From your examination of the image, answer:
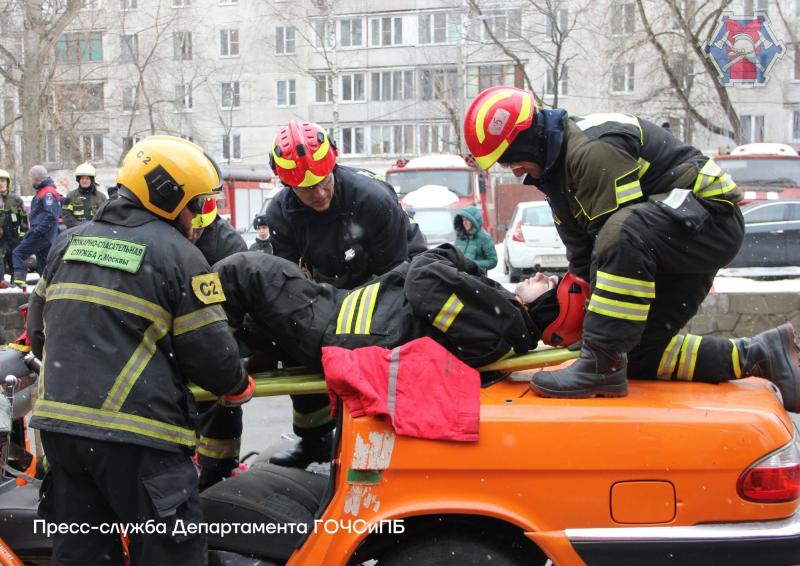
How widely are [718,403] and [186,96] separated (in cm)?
4307

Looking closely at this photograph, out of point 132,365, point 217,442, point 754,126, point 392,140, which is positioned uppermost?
point 754,126

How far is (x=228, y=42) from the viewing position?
4522 centimetres

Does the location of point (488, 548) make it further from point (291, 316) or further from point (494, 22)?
point (494, 22)

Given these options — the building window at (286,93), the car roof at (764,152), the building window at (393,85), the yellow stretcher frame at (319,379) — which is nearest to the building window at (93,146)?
the building window at (286,93)

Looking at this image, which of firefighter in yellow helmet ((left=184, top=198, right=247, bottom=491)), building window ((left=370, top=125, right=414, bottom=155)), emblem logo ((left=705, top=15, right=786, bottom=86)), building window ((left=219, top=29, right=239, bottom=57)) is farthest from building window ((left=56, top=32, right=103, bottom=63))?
firefighter in yellow helmet ((left=184, top=198, right=247, bottom=491))

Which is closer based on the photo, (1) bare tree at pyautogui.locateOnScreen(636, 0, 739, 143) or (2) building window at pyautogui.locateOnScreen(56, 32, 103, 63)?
(1) bare tree at pyautogui.locateOnScreen(636, 0, 739, 143)

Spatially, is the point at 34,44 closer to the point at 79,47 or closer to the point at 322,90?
the point at 79,47

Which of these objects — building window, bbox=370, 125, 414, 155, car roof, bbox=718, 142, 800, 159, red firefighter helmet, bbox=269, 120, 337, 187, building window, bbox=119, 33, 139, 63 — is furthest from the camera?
building window, bbox=370, 125, 414, 155

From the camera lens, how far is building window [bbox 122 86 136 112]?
42809 mm

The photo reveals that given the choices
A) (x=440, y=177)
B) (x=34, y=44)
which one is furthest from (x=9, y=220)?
(x=34, y=44)

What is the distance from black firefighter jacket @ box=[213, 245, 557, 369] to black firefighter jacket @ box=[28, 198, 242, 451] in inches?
Answer: 19.2

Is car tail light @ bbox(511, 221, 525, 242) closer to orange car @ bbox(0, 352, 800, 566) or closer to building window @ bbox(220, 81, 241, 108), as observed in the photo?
orange car @ bbox(0, 352, 800, 566)

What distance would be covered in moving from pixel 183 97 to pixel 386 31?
36.0 ft

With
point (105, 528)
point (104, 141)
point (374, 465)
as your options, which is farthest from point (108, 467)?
point (104, 141)
